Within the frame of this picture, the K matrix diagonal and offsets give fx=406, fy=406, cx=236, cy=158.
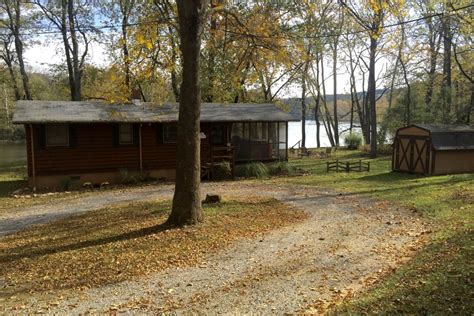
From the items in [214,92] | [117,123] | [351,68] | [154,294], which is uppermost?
[351,68]

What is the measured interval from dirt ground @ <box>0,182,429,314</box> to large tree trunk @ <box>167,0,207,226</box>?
1.58 m

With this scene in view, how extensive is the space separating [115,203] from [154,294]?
814 cm

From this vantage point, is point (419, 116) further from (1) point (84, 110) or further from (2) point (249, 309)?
(2) point (249, 309)

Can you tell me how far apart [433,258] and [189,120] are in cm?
557

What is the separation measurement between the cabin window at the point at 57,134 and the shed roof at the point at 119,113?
24.0 inches

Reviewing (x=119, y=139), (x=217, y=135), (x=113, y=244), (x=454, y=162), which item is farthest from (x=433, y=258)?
(x=217, y=135)

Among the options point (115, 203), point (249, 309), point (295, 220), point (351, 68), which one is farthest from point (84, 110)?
point (351, 68)

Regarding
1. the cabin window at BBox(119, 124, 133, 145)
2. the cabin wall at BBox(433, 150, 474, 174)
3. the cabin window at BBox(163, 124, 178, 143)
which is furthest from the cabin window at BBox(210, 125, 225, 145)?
the cabin wall at BBox(433, 150, 474, 174)

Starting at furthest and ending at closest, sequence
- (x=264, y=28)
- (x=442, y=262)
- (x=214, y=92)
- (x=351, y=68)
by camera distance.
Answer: (x=351, y=68) < (x=214, y=92) < (x=264, y=28) < (x=442, y=262)

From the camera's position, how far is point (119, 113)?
17859 mm

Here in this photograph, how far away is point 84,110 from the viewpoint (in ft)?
61.3

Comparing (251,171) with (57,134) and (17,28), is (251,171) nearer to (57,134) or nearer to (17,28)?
(57,134)

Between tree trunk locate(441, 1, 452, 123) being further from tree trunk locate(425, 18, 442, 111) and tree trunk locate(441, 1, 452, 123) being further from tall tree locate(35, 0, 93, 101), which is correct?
tall tree locate(35, 0, 93, 101)

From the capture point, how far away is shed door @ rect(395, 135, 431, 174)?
63.8ft
